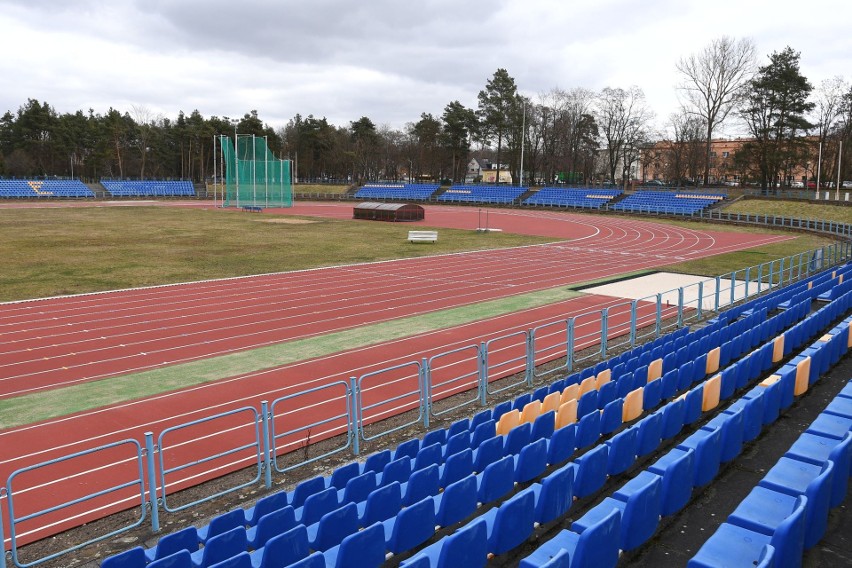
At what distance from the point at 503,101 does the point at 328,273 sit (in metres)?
75.6

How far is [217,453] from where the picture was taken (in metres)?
9.22

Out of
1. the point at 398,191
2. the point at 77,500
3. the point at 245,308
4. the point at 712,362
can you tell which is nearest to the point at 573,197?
the point at 398,191

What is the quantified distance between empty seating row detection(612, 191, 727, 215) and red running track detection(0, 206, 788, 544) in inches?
860

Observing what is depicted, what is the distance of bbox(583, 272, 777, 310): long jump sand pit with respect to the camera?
19781mm

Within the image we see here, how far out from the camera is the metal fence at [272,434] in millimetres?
7270

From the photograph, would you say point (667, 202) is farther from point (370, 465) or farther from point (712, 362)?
point (370, 465)

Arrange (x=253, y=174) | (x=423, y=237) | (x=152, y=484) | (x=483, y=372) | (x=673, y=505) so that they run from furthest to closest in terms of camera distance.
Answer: (x=253, y=174)
(x=423, y=237)
(x=483, y=372)
(x=152, y=484)
(x=673, y=505)

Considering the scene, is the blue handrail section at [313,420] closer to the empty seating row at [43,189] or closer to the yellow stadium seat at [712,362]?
the yellow stadium seat at [712,362]

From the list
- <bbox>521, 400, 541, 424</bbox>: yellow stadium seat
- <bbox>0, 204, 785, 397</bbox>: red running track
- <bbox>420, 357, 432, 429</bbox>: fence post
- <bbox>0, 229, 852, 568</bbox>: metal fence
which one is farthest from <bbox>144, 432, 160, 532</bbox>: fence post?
<bbox>0, 204, 785, 397</bbox>: red running track

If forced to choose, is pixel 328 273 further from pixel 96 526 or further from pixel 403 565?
pixel 403 565

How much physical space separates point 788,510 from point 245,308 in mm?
16553

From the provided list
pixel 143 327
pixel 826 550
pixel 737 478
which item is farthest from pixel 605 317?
pixel 143 327

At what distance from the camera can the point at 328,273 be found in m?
26.0

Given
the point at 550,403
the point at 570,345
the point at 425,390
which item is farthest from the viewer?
the point at 570,345
